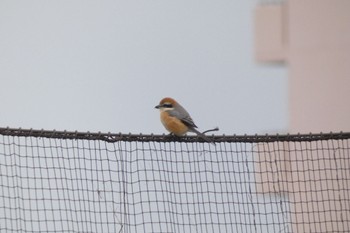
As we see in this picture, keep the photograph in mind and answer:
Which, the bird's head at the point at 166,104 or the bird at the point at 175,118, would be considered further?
the bird's head at the point at 166,104

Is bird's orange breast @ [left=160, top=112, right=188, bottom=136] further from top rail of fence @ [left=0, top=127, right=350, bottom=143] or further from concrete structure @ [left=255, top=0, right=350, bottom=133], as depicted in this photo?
concrete structure @ [left=255, top=0, right=350, bottom=133]

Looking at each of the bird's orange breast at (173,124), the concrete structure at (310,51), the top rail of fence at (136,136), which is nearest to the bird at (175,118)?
the bird's orange breast at (173,124)

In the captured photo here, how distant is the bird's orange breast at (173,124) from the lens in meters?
8.11

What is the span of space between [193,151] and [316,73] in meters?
8.59

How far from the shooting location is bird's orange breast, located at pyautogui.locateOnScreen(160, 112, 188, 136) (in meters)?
8.11

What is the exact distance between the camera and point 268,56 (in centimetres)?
1506

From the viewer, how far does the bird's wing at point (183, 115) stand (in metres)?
8.16

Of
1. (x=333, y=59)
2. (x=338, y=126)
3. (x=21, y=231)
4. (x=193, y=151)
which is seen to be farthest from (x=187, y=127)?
(x=333, y=59)

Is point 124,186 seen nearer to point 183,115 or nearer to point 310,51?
point 183,115

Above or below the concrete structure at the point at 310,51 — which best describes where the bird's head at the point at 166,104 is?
below

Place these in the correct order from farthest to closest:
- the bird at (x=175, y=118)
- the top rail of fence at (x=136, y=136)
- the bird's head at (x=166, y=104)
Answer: the bird's head at (x=166, y=104) → the bird at (x=175, y=118) → the top rail of fence at (x=136, y=136)

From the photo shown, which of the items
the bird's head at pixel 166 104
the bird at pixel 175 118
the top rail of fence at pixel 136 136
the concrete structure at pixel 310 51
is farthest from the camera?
the concrete structure at pixel 310 51

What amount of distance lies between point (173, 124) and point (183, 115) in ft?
0.63

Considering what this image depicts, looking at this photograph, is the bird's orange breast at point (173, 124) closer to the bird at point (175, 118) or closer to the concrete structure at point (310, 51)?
the bird at point (175, 118)
